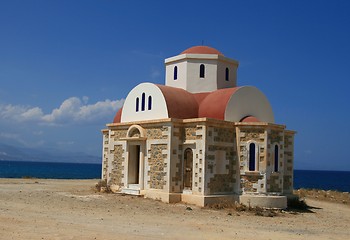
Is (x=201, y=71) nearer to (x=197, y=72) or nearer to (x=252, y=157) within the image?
(x=197, y=72)

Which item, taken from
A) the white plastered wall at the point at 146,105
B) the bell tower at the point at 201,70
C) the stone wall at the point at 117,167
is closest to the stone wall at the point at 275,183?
the white plastered wall at the point at 146,105

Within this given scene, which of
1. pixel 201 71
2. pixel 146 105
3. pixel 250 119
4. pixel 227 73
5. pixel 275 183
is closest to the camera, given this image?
pixel 275 183

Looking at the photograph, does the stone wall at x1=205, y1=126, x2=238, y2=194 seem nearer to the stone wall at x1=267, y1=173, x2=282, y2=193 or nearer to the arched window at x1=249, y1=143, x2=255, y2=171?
the arched window at x1=249, y1=143, x2=255, y2=171

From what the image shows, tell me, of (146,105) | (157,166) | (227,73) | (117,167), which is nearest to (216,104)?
(146,105)

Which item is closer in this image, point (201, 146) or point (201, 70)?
point (201, 146)

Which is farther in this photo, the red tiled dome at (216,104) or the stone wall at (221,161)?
the red tiled dome at (216,104)

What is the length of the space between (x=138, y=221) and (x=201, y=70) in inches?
497

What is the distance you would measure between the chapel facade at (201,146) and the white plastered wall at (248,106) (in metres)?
0.05

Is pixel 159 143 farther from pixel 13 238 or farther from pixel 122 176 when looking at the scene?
pixel 13 238

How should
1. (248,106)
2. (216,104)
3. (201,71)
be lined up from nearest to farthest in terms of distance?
(216,104)
(248,106)
(201,71)

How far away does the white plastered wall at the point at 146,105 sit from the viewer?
2319cm

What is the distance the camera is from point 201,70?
25969mm

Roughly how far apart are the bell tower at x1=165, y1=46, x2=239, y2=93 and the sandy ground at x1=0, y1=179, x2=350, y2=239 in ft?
25.4

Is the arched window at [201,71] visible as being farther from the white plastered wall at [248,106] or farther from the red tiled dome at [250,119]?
the red tiled dome at [250,119]
